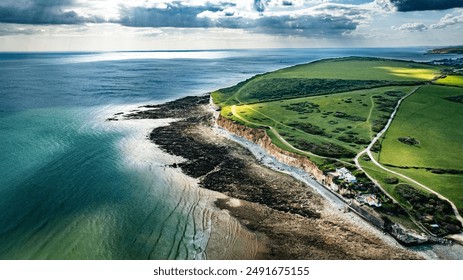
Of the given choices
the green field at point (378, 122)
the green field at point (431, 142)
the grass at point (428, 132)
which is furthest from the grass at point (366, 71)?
the green field at point (431, 142)

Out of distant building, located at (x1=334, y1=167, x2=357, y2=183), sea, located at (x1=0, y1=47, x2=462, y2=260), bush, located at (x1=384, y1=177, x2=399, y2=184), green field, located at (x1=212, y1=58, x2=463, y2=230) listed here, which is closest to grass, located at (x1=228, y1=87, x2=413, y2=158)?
green field, located at (x1=212, y1=58, x2=463, y2=230)

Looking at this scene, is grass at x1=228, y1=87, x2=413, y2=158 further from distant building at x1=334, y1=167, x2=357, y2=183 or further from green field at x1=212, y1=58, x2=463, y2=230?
distant building at x1=334, y1=167, x2=357, y2=183

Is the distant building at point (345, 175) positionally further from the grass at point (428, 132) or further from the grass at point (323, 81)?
the grass at point (323, 81)

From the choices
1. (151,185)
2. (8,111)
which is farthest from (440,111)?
(8,111)

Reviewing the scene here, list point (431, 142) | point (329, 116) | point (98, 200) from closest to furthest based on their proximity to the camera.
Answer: point (98, 200)
point (431, 142)
point (329, 116)

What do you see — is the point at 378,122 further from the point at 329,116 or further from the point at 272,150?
the point at 272,150

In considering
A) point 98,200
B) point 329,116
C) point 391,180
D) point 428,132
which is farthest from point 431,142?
point 98,200
